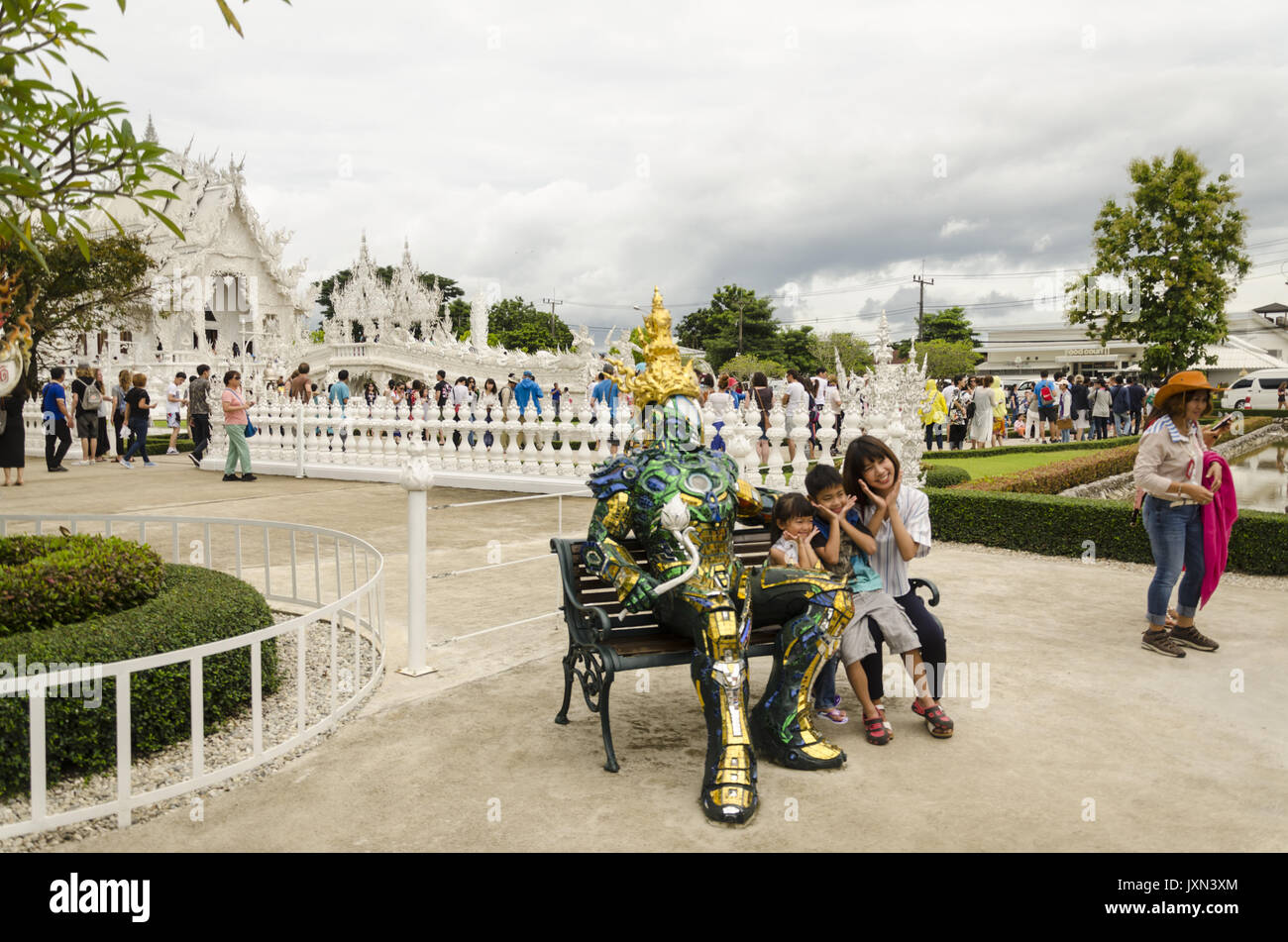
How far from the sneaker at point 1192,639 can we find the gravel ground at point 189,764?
16.7ft

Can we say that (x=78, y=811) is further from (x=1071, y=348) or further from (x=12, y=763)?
(x=1071, y=348)

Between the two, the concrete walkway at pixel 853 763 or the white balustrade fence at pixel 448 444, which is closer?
the concrete walkway at pixel 853 763

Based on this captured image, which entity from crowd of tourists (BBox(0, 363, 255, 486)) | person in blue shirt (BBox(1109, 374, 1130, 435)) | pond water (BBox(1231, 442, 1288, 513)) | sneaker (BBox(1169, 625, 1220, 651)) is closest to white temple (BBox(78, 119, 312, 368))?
crowd of tourists (BBox(0, 363, 255, 486))

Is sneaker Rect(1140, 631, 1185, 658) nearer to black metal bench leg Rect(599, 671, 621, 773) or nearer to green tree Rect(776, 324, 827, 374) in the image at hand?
black metal bench leg Rect(599, 671, 621, 773)

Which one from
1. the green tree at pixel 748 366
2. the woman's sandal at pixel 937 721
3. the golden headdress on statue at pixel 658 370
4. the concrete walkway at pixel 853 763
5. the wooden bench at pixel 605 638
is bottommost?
the concrete walkway at pixel 853 763

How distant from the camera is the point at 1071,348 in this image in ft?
237

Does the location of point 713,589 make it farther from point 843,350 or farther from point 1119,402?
point 843,350

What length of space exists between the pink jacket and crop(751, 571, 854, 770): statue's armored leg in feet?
10.0

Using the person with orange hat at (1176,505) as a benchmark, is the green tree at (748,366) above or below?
above

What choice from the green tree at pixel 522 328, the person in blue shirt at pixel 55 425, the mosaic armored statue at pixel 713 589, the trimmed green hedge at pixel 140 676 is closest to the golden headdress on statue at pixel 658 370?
the mosaic armored statue at pixel 713 589

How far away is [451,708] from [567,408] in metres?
8.60

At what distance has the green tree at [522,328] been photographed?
62875 millimetres

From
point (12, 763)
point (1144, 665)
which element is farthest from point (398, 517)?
point (1144, 665)

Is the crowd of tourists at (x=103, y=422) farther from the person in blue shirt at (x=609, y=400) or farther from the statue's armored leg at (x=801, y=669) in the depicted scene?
the statue's armored leg at (x=801, y=669)
